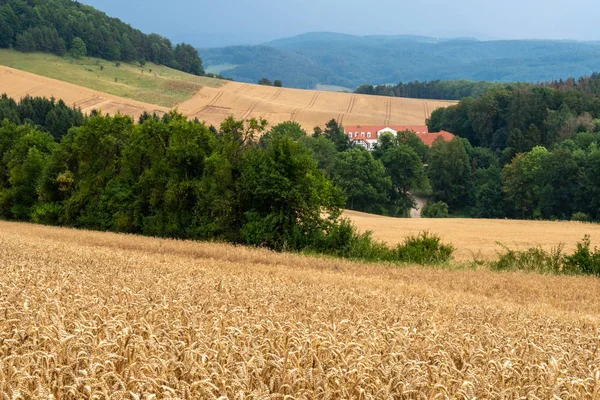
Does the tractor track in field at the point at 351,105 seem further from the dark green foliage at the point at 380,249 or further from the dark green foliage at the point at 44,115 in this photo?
the dark green foliage at the point at 380,249

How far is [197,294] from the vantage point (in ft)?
30.6

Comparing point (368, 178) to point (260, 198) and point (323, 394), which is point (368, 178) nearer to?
point (260, 198)

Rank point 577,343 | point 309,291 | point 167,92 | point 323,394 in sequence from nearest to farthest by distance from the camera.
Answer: point 323,394 < point 577,343 < point 309,291 < point 167,92

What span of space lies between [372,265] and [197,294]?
582 inches

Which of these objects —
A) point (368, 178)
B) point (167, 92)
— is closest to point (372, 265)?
point (368, 178)

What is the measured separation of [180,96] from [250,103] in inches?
631

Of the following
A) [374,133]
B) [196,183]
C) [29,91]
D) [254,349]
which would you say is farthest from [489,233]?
[29,91]

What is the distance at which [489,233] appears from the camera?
48.8m

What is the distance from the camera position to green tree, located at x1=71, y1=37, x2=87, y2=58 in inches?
6771

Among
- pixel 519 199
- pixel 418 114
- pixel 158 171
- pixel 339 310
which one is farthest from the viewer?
pixel 418 114

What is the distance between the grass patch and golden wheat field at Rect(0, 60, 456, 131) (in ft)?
5.24

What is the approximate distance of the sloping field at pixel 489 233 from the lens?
41156mm

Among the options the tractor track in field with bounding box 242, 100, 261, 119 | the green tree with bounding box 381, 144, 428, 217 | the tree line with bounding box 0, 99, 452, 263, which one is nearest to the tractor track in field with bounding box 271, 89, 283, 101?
the tractor track in field with bounding box 242, 100, 261, 119

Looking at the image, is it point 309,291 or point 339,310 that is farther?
point 309,291
